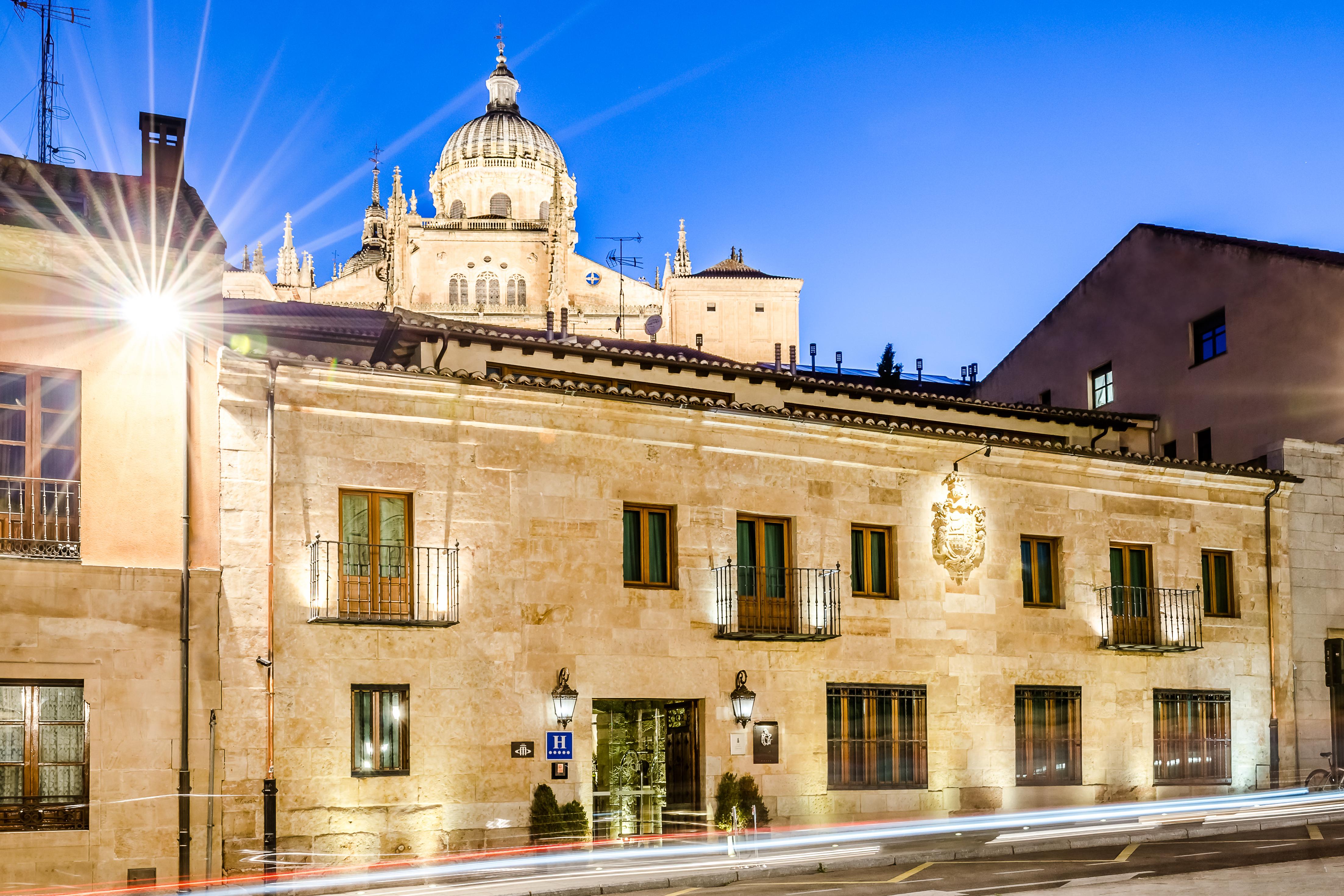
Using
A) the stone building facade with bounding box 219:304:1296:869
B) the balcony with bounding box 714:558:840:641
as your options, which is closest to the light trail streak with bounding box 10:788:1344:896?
the stone building facade with bounding box 219:304:1296:869

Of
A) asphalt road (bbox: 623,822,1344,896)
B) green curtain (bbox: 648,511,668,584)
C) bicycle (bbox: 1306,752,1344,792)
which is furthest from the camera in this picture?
bicycle (bbox: 1306,752,1344,792)

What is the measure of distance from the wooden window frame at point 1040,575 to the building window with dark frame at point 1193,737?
2.94 meters

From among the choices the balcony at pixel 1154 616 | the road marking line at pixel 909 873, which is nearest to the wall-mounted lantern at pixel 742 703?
the road marking line at pixel 909 873

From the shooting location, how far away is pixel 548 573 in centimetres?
2155


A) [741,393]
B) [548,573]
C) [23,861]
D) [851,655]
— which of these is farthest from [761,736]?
[23,861]

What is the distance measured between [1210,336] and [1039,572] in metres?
11.6

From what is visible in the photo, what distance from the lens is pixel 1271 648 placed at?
28.5m

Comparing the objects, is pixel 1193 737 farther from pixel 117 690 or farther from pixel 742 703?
pixel 117 690

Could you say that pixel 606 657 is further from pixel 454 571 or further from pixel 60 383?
pixel 60 383

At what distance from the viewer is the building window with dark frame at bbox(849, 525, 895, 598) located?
24625 mm

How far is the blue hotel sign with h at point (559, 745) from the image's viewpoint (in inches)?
827

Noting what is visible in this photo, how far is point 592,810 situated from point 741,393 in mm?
9912

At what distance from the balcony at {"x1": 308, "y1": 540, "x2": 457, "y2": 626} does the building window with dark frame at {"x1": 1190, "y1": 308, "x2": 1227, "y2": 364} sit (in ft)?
71.8

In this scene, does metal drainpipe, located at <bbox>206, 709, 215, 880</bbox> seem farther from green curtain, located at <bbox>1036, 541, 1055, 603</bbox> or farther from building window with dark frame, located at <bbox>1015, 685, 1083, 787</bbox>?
green curtain, located at <bbox>1036, 541, 1055, 603</bbox>
